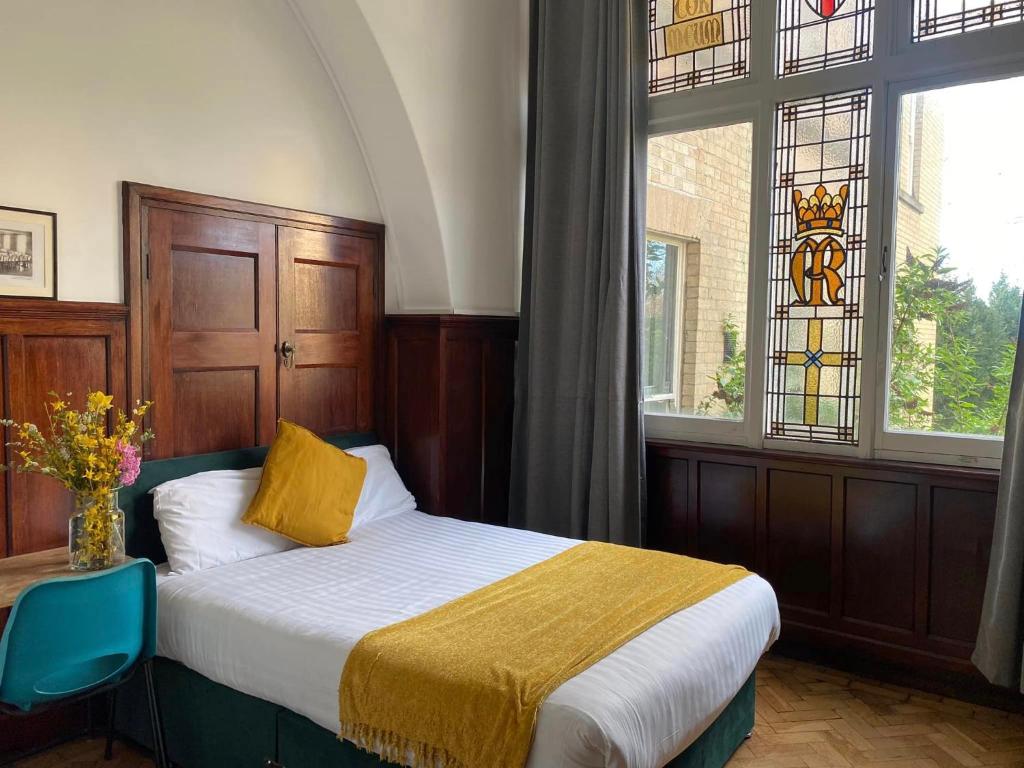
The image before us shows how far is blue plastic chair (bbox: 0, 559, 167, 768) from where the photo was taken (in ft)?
6.49

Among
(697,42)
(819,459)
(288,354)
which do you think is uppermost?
(697,42)

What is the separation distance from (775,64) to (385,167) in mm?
1811

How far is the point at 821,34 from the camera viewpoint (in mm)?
3475

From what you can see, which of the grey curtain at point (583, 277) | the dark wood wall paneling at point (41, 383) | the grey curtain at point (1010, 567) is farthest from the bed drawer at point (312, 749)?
the grey curtain at point (1010, 567)

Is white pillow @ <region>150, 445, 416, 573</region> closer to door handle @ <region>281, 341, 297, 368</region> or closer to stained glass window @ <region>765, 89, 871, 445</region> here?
door handle @ <region>281, 341, 297, 368</region>

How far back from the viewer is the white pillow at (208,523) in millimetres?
2840

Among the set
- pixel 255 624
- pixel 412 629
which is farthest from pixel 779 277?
pixel 255 624

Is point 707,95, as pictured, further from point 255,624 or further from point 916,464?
point 255,624

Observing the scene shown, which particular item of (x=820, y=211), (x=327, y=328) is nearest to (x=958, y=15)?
(x=820, y=211)

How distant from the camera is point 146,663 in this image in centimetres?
236

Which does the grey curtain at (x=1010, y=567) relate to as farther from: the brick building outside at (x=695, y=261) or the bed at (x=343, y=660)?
the brick building outside at (x=695, y=261)

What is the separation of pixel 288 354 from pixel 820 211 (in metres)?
2.37

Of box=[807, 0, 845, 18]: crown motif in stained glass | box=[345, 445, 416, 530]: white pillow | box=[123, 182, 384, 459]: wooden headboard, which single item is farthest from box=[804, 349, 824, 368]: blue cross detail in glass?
box=[123, 182, 384, 459]: wooden headboard

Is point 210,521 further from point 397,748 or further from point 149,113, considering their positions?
point 149,113
